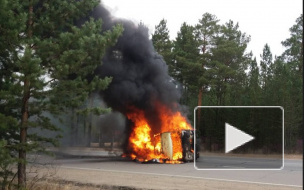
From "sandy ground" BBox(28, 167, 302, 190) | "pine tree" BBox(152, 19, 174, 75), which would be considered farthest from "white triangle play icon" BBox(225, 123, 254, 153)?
"pine tree" BBox(152, 19, 174, 75)

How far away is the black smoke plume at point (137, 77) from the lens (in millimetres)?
21516

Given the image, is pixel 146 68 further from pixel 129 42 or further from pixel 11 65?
pixel 11 65

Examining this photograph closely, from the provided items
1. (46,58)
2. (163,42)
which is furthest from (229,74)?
(46,58)

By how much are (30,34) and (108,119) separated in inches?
692

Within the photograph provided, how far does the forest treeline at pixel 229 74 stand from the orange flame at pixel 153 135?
8.26 meters

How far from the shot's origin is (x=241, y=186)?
36.3 feet

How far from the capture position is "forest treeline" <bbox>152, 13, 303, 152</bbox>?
27609 millimetres

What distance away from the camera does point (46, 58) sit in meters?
8.86

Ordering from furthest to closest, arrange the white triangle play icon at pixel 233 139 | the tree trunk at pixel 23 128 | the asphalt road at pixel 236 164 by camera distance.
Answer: the asphalt road at pixel 236 164 < the tree trunk at pixel 23 128 < the white triangle play icon at pixel 233 139

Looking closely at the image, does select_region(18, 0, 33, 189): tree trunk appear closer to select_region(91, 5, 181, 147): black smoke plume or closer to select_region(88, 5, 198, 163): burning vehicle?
select_region(88, 5, 198, 163): burning vehicle

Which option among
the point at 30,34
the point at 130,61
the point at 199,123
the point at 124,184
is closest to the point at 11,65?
the point at 30,34

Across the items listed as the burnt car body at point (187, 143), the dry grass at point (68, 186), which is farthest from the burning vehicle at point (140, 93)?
the dry grass at point (68, 186)
